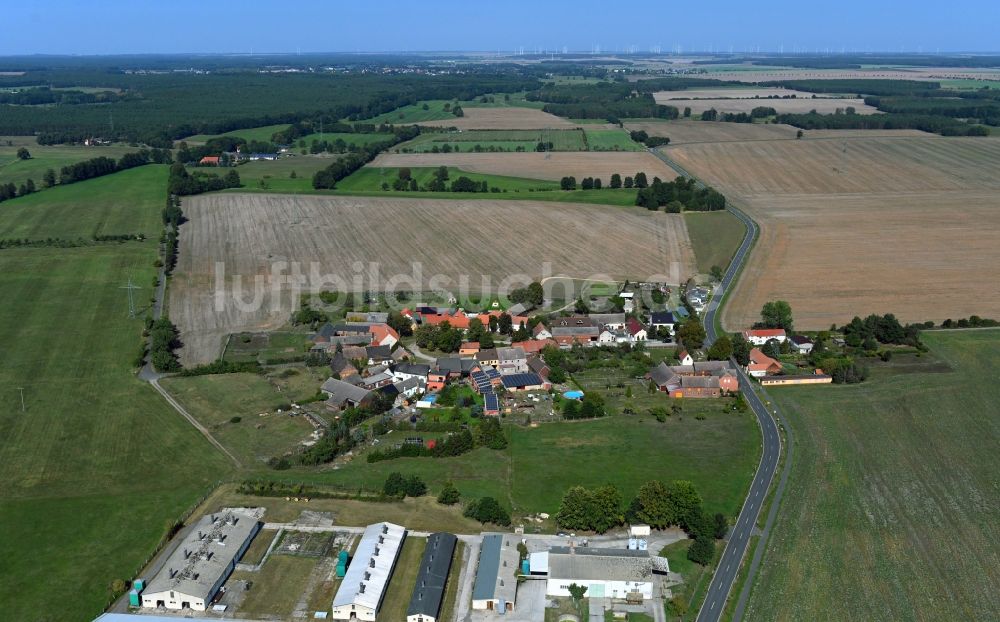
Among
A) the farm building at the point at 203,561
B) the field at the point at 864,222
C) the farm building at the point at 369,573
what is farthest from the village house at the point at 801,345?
the farm building at the point at 203,561

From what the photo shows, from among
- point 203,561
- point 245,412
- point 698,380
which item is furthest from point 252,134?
point 203,561

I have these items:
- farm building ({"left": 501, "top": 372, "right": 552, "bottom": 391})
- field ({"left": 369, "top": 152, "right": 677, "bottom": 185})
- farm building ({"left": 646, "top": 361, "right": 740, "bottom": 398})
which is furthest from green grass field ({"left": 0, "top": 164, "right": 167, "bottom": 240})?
farm building ({"left": 646, "top": 361, "right": 740, "bottom": 398})

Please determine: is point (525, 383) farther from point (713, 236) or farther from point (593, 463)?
point (713, 236)

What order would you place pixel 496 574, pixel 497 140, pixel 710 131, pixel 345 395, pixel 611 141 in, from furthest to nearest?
pixel 710 131 < pixel 497 140 < pixel 611 141 < pixel 345 395 < pixel 496 574

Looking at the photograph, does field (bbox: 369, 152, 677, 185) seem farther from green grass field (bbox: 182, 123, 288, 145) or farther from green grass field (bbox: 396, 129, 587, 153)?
green grass field (bbox: 182, 123, 288, 145)

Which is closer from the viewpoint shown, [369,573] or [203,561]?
[369,573]

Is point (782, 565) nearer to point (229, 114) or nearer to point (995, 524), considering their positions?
point (995, 524)

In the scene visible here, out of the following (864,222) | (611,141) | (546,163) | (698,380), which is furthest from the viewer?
(611,141)

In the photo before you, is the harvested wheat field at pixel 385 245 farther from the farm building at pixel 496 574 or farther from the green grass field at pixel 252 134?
the green grass field at pixel 252 134
